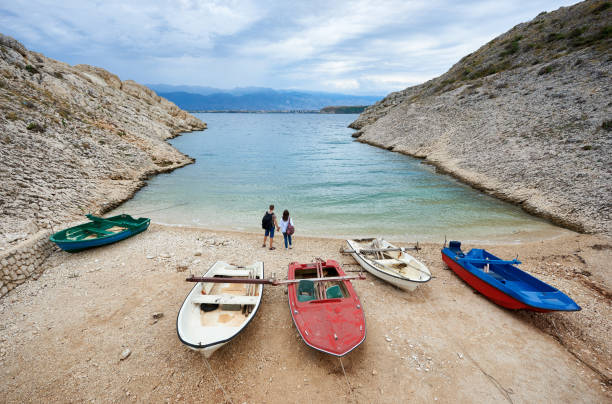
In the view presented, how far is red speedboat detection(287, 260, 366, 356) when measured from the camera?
6.53 metres

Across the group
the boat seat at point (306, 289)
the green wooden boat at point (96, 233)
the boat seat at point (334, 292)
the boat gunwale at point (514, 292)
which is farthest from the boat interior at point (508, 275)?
the green wooden boat at point (96, 233)

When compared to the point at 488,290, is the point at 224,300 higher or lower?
higher

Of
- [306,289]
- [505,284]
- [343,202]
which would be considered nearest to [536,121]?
[343,202]

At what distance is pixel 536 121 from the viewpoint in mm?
26062

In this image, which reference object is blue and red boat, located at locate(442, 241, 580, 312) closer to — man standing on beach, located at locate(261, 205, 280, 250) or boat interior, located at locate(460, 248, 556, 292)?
boat interior, located at locate(460, 248, 556, 292)

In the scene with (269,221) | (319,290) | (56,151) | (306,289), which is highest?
(56,151)

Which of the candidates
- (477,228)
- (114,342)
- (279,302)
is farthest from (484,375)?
(477,228)

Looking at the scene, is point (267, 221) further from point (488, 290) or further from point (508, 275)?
point (508, 275)

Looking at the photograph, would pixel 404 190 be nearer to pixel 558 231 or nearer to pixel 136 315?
pixel 558 231

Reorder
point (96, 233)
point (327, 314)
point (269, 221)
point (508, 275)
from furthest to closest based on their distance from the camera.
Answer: point (96, 233) < point (269, 221) < point (508, 275) < point (327, 314)

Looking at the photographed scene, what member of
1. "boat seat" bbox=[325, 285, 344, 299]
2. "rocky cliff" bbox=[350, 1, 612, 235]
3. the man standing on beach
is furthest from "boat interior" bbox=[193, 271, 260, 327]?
"rocky cliff" bbox=[350, 1, 612, 235]

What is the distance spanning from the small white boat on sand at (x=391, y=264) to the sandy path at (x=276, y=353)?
2.09ft

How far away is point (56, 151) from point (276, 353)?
23961 mm

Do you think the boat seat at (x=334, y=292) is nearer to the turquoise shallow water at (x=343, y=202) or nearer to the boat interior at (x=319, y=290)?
the boat interior at (x=319, y=290)
